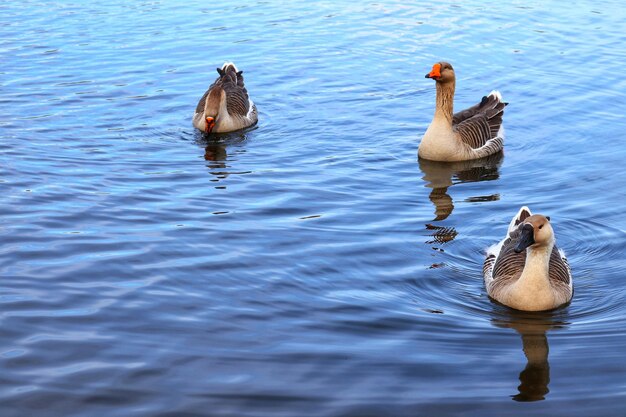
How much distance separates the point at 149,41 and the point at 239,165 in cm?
882

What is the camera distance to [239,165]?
15.0 m

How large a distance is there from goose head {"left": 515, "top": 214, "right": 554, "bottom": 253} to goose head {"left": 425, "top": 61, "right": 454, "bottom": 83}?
6549 mm

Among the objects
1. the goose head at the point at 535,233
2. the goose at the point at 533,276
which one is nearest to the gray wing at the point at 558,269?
the goose at the point at 533,276

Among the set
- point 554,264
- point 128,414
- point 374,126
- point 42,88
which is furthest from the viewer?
point 42,88

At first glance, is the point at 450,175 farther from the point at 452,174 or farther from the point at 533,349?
the point at 533,349

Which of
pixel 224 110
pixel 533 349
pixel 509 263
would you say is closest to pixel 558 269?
pixel 509 263

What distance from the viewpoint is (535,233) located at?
9.68 m

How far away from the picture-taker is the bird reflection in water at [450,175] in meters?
13.4

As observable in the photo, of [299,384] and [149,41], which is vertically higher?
[149,41]

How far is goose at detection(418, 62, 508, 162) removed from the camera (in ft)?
50.9

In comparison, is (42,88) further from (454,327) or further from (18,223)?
(454,327)

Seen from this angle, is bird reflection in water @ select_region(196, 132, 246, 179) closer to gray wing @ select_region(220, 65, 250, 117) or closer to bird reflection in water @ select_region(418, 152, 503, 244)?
gray wing @ select_region(220, 65, 250, 117)

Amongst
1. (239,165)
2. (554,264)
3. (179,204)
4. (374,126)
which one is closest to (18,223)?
(179,204)

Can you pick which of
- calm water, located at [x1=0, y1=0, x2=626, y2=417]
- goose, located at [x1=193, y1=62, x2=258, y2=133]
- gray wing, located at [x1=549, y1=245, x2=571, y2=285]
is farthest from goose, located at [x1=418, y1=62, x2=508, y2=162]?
gray wing, located at [x1=549, y1=245, x2=571, y2=285]
